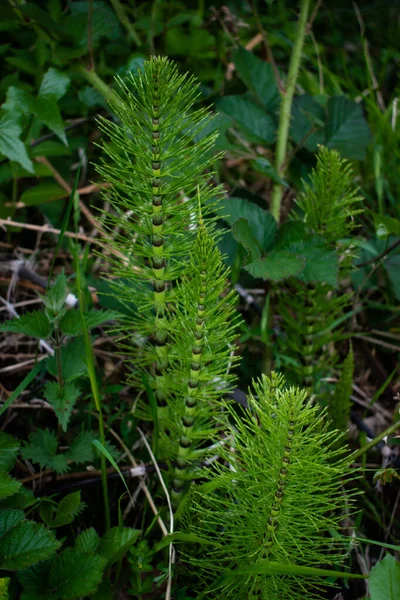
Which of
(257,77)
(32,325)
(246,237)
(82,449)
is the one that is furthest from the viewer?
(257,77)

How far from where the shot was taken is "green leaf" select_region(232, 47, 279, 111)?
241cm

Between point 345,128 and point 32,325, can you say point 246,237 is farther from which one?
point 345,128

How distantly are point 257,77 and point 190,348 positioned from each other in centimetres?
138

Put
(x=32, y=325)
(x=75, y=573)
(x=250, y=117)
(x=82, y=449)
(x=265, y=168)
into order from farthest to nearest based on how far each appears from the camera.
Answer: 1. (x=250, y=117)
2. (x=265, y=168)
3. (x=82, y=449)
4. (x=32, y=325)
5. (x=75, y=573)

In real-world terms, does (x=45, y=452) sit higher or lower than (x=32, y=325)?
lower

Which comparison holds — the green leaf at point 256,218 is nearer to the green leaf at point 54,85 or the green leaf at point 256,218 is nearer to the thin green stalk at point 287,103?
the thin green stalk at point 287,103

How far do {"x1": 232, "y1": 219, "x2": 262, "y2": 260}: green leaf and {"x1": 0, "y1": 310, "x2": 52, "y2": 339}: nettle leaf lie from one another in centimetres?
57

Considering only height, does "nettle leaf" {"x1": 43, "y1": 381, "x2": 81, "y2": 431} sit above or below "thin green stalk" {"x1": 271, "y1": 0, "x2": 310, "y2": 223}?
below

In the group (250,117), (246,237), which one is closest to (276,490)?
(246,237)

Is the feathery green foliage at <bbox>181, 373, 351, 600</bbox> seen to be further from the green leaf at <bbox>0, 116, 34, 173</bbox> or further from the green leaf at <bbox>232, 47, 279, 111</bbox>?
the green leaf at <bbox>232, 47, 279, 111</bbox>

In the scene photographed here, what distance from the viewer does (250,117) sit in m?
2.32

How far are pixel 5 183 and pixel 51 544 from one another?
165 cm

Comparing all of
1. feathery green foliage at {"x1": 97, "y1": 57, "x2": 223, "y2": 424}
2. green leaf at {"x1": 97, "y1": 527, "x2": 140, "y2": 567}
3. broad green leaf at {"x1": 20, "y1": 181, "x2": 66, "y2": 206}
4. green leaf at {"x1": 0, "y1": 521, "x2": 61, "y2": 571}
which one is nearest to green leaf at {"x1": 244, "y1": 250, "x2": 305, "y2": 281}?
feathery green foliage at {"x1": 97, "y1": 57, "x2": 223, "y2": 424}

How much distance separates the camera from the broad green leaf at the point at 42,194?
96.3 inches
